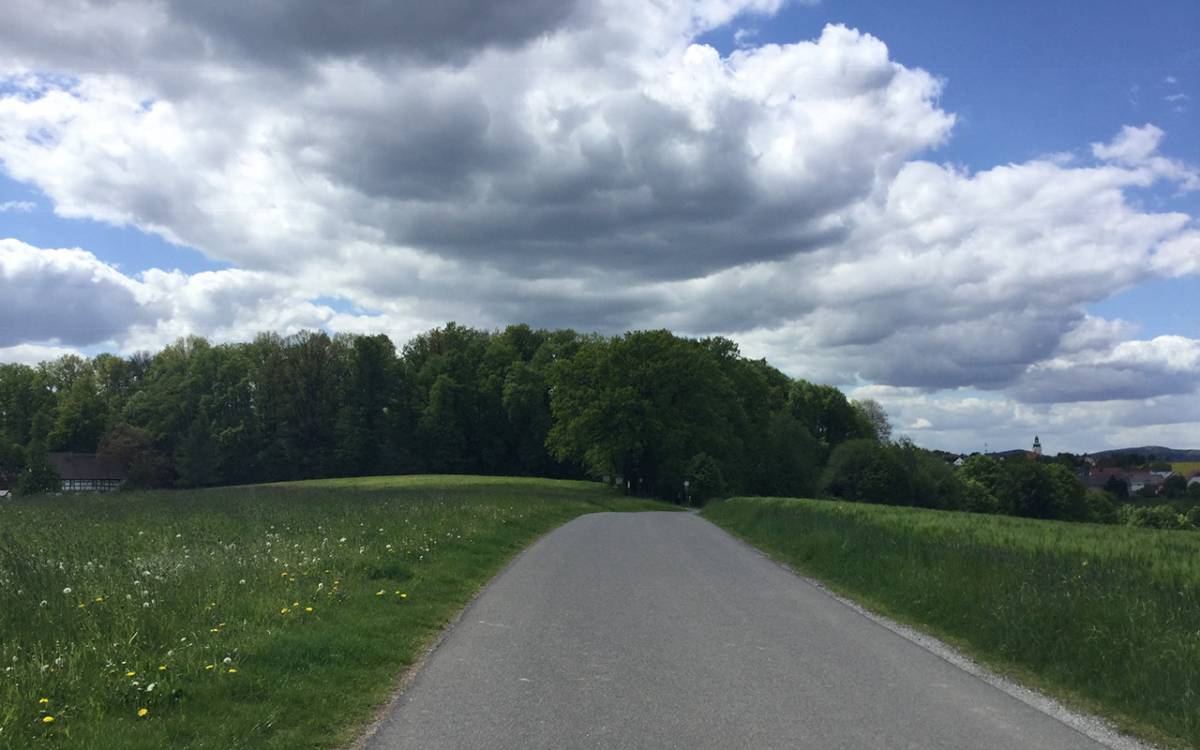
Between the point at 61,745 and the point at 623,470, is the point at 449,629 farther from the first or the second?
the point at 623,470

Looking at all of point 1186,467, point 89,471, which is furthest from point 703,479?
point 1186,467

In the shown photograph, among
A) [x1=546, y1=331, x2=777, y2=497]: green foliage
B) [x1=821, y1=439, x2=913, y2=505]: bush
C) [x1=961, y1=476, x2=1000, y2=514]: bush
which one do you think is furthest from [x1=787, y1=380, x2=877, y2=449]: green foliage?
[x1=546, y1=331, x2=777, y2=497]: green foliage

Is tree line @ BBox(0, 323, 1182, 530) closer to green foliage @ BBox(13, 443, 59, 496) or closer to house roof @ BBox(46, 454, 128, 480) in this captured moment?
green foliage @ BBox(13, 443, 59, 496)

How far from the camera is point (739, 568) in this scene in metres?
17.4

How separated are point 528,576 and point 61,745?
10375 mm

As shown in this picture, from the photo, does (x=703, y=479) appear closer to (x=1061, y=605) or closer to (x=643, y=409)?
(x=643, y=409)

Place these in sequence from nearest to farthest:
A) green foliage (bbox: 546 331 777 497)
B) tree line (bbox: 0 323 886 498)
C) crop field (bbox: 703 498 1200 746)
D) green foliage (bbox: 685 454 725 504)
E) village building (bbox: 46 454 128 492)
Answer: crop field (bbox: 703 498 1200 746), green foliage (bbox: 546 331 777 497), green foliage (bbox: 685 454 725 504), tree line (bbox: 0 323 886 498), village building (bbox: 46 454 128 492)

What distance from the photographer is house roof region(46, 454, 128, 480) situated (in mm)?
90375

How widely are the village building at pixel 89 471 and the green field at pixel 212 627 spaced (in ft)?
269

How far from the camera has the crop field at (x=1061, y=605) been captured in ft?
24.9

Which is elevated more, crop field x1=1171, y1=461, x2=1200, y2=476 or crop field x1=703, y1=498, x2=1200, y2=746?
crop field x1=1171, y1=461, x2=1200, y2=476

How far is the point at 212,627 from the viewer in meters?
8.91

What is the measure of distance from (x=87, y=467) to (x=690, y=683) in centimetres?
10097

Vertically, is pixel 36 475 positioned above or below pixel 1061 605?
below
